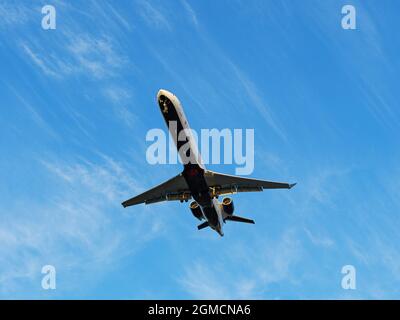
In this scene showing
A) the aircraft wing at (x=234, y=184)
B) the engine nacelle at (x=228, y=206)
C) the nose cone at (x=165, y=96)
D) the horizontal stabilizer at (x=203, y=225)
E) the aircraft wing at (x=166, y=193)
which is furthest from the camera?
the horizontal stabilizer at (x=203, y=225)

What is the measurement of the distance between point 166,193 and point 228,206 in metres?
7.91

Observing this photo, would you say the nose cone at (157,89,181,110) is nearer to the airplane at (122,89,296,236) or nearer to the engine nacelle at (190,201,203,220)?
the airplane at (122,89,296,236)

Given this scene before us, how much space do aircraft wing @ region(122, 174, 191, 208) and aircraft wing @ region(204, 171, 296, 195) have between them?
138 inches

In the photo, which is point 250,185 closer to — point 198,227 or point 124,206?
point 198,227

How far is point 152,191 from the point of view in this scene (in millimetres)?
68875

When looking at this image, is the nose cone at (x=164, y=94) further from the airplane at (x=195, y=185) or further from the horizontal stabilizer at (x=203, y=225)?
the horizontal stabilizer at (x=203, y=225)

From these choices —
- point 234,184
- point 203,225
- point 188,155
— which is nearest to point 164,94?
point 188,155

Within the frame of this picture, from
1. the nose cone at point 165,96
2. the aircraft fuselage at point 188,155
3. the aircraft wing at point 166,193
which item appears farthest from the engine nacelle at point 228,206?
the nose cone at point 165,96

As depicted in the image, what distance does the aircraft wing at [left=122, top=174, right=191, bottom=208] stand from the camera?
66.6 meters

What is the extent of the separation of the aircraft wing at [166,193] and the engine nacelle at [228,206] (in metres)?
4.29

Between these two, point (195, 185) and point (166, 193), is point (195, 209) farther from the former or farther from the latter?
point (195, 185)

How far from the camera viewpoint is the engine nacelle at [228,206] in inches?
2611

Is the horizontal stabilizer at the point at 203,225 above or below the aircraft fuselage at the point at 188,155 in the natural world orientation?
below

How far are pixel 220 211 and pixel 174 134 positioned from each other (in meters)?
14.6
